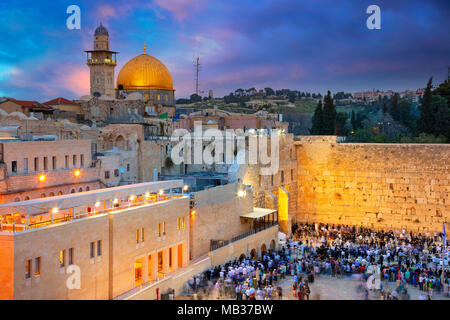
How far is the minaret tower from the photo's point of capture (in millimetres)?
47281

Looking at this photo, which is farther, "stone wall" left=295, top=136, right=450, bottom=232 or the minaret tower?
the minaret tower

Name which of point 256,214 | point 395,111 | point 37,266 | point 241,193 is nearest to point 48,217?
point 37,266

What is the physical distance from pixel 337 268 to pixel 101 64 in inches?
1276

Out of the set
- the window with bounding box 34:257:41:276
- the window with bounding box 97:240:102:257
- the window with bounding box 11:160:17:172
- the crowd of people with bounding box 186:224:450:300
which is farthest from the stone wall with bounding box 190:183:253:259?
the window with bounding box 34:257:41:276

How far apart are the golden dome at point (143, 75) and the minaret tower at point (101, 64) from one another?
4.61ft

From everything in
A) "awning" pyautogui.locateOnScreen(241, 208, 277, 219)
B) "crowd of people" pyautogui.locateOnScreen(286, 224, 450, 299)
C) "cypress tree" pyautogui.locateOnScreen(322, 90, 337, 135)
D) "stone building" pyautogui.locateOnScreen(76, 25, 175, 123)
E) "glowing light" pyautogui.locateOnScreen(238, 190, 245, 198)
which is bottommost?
"crowd of people" pyautogui.locateOnScreen(286, 224, 450, 299)

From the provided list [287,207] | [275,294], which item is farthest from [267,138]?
[275,294]

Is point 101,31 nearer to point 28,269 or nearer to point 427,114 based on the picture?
point 427,114

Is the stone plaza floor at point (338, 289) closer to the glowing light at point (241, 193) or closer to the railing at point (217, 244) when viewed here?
the railing at point (217, 244)

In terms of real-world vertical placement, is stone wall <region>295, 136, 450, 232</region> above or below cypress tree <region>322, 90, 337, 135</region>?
below

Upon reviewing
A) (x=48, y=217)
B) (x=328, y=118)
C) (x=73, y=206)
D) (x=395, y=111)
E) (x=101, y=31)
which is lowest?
(x=48, y=217)

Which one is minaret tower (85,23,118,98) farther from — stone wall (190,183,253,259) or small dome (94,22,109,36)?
stone wall (190,183,253,259)

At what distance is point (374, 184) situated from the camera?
109 feet

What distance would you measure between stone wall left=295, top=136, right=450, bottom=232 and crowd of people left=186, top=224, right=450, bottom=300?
2249mm
